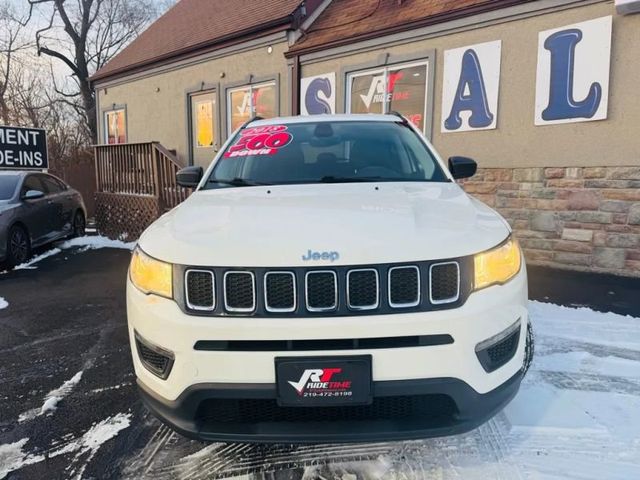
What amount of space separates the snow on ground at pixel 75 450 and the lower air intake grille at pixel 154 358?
76 cm

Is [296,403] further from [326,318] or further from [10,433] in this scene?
[10,433]

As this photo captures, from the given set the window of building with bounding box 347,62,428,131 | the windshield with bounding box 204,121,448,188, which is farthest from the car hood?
the window of building with bounding box 347,62,428,131

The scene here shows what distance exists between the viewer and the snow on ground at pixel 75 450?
7.55 feet

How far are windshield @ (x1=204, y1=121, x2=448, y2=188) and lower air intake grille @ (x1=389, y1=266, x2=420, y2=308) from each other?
1.20 meters

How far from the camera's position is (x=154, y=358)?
1.98 metres

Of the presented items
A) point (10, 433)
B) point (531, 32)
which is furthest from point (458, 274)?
point (531, 32)

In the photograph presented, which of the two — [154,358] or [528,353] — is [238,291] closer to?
[154,358]

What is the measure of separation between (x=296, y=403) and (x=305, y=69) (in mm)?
8944

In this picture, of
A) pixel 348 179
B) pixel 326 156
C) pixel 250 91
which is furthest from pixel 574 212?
pixel 250 91

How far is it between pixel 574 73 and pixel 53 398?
6.91 metres

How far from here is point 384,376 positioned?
69.6 inches

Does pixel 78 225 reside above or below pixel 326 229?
below

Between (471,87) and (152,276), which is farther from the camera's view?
(471,87)

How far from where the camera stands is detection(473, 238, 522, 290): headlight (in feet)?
6.22
